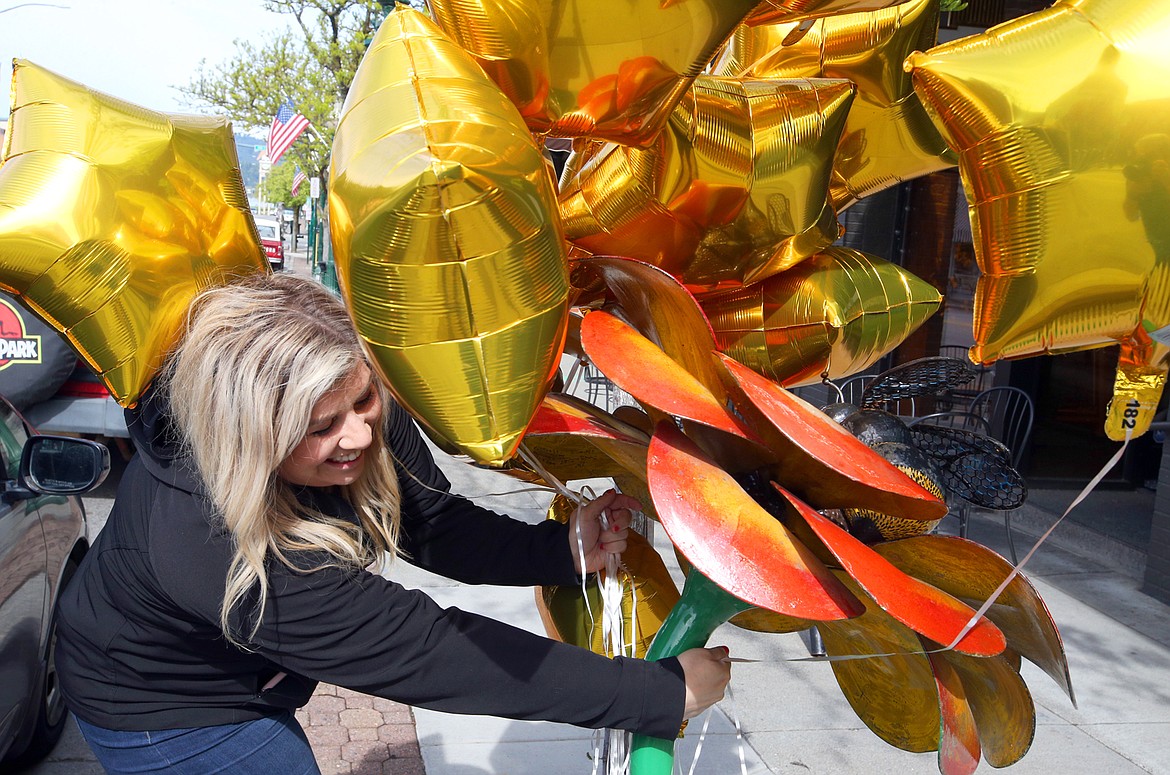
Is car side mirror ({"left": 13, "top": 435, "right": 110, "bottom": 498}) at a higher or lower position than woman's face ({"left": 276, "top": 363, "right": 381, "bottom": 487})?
lower

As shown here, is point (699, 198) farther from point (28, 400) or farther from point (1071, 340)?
point (28, 400)

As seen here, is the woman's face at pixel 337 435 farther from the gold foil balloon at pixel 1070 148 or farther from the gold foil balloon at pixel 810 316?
the gold foil balloon at pixel 1070 148

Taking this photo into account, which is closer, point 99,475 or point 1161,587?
point 99,475

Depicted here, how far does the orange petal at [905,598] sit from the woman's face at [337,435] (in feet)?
1.86

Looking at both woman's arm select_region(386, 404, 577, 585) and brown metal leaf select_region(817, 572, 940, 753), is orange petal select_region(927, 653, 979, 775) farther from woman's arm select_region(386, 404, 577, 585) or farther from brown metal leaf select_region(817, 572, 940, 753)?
woman's arm select_region(386, 404, 577, 585)

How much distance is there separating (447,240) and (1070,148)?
61 centimetres

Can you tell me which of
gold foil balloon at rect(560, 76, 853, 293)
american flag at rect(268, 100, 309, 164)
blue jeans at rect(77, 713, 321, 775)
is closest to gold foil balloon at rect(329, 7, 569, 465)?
gold foil balloon at rect(560, 76, 853, 293)

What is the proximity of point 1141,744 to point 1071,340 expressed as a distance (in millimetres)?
3332

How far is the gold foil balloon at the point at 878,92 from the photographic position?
136cm

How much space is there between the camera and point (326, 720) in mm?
3723

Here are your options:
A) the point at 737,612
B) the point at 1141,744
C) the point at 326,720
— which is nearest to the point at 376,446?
the point at 737,612

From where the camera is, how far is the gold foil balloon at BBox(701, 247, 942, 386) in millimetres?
1414

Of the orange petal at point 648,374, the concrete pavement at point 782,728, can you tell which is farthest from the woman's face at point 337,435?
the concrete pavement at point 782,728

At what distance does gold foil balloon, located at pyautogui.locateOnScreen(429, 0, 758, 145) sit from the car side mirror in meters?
2.22
